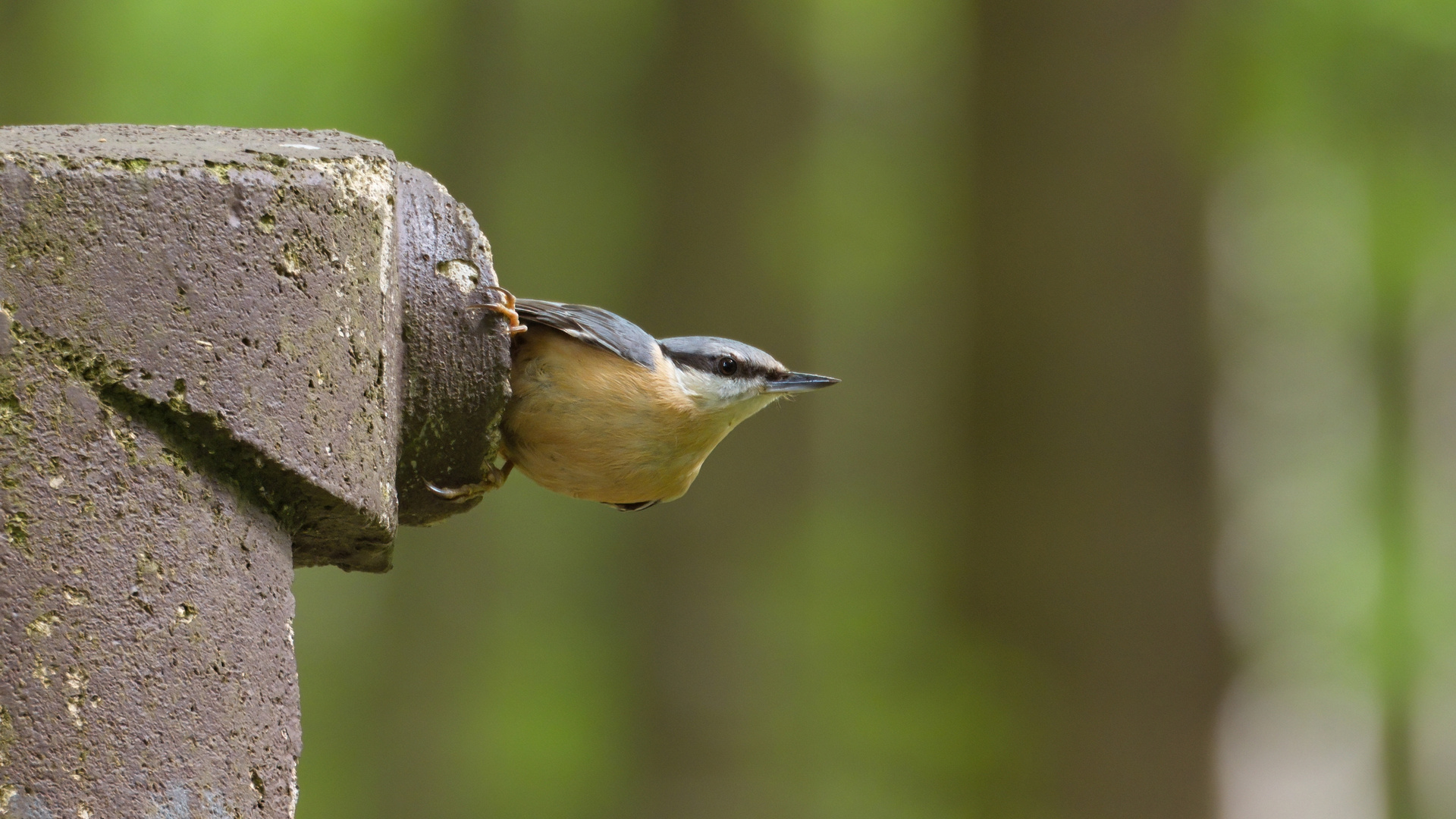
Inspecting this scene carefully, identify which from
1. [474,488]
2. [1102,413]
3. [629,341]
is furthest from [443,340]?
[1102,413]

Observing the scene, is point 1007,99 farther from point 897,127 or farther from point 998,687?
point 897,127

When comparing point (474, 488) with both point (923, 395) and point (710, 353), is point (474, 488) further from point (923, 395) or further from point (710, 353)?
point (923, 395)

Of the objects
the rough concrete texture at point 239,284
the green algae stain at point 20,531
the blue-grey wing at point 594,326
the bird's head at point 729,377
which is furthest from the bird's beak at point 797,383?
the green algae stain at point 20,531

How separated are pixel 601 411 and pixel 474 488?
40 centimetres

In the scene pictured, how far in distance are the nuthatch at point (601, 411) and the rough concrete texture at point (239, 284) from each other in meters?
0.50

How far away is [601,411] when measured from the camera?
285cm

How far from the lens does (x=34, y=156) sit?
1682 mm

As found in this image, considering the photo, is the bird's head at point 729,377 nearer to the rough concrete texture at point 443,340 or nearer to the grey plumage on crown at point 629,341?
the grey plumage on crown at point 629,341

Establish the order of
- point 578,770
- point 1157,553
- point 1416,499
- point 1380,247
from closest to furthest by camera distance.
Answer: point 1157,553
point 578,770
point 1380,247
point 1416,499

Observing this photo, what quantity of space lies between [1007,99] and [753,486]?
8.70 feet

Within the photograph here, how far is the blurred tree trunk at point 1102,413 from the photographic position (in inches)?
248

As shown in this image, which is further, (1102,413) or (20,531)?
(1102,413)

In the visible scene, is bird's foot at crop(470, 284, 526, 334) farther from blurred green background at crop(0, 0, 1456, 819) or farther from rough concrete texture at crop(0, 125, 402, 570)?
blurred green background at crop(0, 0, 1456, 819)

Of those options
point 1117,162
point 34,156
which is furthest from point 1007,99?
point 34,156
